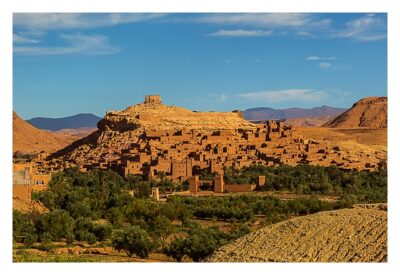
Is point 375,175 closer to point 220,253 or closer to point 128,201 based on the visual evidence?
point 128,201

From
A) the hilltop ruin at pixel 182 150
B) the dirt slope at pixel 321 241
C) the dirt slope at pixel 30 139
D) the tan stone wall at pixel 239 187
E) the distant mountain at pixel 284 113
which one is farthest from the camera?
the distant mountain at pixel 284 113

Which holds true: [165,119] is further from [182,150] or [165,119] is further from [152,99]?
[182,150]

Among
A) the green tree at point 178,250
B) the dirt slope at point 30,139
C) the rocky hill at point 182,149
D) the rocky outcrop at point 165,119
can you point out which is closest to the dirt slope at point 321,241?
the green tree at point 178,250

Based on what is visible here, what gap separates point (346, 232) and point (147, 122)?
35.7 meters

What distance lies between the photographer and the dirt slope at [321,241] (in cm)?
974

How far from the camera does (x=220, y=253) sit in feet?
34.3

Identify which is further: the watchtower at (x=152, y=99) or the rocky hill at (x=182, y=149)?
the watchtower at (x=152, y=99)

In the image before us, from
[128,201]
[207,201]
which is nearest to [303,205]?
[207,201]

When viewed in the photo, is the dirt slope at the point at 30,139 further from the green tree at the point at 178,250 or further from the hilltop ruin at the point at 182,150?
the green tree at the point at 178,250

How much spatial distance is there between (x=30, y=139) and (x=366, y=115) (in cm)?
3441

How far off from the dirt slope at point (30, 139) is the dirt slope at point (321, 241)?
3776cm

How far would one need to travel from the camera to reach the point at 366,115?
69750 millimetres

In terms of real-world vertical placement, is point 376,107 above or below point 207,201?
above

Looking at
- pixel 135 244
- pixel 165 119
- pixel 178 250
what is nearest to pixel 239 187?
pixel 135 244
